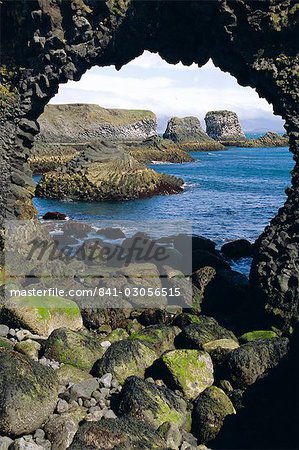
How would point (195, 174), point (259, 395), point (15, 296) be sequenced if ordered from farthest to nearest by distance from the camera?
point (195, 174) < point (15, 296) < point (259, 395)

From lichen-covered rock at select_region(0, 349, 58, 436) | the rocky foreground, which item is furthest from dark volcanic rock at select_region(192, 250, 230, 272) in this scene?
lichen-covered rock at select_region(0, 349, 58, 436)

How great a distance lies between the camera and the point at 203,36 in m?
17.7

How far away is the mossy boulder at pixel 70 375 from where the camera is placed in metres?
12.0

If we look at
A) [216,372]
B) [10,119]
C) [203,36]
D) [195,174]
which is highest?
[203,36]

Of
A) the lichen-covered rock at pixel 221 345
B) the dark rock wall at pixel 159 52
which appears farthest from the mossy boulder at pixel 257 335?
the dark rock wall at pixel 159 52

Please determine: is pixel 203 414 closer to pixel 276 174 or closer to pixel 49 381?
pixel 49 381

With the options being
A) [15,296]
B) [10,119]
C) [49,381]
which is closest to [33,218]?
[10,119]

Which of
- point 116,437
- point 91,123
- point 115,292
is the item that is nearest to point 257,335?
point 115,292

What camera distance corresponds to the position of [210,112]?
173500 millimetres

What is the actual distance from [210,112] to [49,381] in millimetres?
169641

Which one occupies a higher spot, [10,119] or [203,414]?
[10,119]

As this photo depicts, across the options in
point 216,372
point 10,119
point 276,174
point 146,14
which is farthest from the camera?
point 276,174

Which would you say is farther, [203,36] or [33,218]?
[33,218]

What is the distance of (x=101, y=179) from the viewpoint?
44969 mm
